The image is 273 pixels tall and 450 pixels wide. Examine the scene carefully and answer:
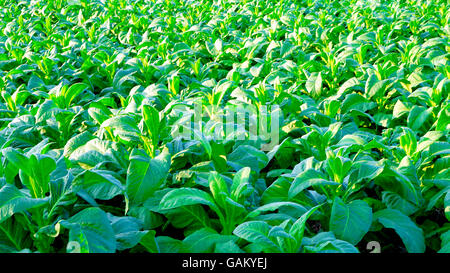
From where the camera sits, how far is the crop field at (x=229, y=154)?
175 cm

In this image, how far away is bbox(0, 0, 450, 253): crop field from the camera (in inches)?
69.1

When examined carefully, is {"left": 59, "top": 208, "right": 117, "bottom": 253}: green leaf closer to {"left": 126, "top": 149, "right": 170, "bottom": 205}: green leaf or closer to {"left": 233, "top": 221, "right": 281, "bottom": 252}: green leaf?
{"left": 126, "top": 149, "right": 170, "bottom": 205}: green leaf

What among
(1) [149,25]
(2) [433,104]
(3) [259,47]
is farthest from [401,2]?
(2) [433,104]

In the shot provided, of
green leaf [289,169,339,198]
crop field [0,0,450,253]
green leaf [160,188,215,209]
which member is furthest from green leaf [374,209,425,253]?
green leaf [160,188,215,209]

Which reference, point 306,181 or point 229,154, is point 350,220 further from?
point 229,154

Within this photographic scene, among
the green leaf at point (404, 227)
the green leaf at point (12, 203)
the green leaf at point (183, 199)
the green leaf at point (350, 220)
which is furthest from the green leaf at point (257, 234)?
the green leaf at point (12, 203)

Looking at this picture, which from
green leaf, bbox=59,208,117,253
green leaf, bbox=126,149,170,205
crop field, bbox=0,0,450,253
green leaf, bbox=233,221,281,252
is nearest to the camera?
green leaf, bbox=59,208,117,253

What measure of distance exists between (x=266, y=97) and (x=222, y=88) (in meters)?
0.33

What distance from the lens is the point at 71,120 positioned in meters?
2.80

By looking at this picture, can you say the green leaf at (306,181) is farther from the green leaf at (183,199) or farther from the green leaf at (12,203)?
the green leaf at (12,203)

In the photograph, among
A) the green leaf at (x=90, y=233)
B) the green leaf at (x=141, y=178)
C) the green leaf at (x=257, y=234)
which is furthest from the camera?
the green leaf at (x=141, y=178)

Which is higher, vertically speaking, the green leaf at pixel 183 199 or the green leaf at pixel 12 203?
the green leaf at pixel 12 203

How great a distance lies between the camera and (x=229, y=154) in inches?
92.5
